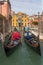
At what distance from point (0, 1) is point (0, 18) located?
438 inches

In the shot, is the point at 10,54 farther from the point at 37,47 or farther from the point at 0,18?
the point at 0,18

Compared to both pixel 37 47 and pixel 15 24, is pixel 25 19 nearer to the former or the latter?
pixel 15 24

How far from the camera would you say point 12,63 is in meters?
8.78

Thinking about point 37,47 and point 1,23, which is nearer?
point 37,47

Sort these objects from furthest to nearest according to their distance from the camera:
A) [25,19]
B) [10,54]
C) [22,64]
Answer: [25,19] < [10,54] < [22,64]

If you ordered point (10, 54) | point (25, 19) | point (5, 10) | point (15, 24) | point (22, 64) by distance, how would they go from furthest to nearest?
point (25, 19) < point (15, 24) < point (5, 10) < point (10, 54) < point (22, 64)

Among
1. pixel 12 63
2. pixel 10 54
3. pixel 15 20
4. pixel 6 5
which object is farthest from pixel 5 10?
pixel 12 63

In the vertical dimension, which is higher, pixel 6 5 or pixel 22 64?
pixel 6 5

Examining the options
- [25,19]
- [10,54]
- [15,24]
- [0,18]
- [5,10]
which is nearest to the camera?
[10,54]

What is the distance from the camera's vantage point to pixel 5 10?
2930 centimetres

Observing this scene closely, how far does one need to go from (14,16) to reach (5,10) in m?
17.7

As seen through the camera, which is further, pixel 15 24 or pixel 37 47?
pixel 15 24

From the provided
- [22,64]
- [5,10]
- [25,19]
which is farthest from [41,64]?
[25,19]

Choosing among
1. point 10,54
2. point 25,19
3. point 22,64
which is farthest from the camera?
point 25,19
